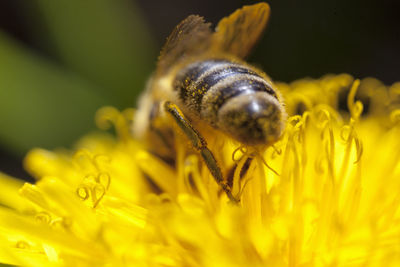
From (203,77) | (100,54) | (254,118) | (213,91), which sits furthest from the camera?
(100,54)

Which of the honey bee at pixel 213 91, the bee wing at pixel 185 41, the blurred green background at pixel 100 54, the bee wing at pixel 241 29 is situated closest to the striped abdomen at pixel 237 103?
the honey bee at pixel 213 91

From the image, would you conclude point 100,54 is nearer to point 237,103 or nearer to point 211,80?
point 211,80

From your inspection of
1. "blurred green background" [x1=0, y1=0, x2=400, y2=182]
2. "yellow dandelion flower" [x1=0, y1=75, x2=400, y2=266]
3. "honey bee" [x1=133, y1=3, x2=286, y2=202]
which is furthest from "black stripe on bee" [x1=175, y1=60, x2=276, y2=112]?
"blurred green background" [x1=0, y1=0, x2=400, y2=182]

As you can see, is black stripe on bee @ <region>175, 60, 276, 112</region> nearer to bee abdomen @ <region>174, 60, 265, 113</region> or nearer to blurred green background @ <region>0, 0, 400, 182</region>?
bee abdomen @ <region>174, 60, 265, 113</region>

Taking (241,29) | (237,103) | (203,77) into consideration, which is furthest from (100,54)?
(237,103)

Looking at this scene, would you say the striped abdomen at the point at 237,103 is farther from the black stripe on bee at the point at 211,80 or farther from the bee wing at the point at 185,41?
the bee wing at the point at 185,41
